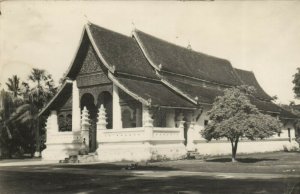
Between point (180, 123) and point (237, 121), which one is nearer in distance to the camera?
point (237, 121)

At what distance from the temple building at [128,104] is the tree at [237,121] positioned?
390cm

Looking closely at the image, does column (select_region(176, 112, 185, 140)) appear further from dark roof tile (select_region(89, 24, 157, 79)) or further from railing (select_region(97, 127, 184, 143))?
dark roof tile (select_region(89, 24, 157, 79))

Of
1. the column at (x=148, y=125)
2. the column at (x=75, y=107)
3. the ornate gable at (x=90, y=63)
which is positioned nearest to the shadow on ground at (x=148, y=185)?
the column at (x=148, y=125)

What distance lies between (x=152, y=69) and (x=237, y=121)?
1046 cm

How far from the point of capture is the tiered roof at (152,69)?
2575 centimetres

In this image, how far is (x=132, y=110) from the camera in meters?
26.0

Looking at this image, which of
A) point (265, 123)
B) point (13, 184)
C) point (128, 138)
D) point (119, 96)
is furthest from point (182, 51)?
point (13, 184)

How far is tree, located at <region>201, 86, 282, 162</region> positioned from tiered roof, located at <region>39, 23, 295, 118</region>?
160 inches

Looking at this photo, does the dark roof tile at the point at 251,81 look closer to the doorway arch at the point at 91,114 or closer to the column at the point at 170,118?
the column at the point at 170,118

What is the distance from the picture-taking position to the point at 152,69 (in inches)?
1161

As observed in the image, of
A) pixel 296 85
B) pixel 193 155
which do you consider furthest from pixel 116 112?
pixel 296 85

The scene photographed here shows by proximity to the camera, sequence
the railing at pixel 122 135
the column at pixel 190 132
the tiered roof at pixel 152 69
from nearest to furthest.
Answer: the railing at pixel 122 135 < the tiered roof at pixel 152 69 < the column at pixel 190 132

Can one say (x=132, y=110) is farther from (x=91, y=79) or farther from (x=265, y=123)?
(x=265, y=123)

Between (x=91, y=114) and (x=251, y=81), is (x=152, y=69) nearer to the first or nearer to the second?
(x=91, y=114)
